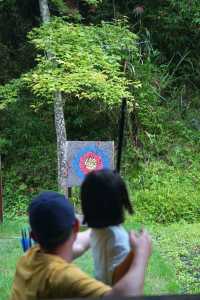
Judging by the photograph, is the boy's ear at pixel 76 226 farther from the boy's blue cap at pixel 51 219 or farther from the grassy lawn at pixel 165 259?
the grassy lawn at pixel 165 259

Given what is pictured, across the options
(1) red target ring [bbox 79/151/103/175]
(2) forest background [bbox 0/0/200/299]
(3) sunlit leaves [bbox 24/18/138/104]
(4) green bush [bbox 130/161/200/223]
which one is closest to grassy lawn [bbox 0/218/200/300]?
(2) forest background [bbox 0/0/200/299]

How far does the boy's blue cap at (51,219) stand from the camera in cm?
137

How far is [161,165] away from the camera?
10164mm

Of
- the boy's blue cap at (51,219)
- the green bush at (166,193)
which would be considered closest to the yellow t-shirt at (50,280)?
the boy's blue cap at (51,219)

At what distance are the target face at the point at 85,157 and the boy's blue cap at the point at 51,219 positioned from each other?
274 inches

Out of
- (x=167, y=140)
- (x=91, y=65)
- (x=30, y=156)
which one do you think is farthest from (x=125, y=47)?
(x=30, y=156)

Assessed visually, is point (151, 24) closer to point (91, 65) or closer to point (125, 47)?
point (125, 47)

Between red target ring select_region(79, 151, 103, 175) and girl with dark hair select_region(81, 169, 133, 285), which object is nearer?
girl with dark hair select_region(81, 169, 133, 285)

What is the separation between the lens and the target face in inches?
332

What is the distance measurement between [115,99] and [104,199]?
292 inches

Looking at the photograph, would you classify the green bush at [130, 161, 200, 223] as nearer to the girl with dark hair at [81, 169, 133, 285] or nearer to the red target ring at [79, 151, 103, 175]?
the red target ring at [79, 151, 103, 175]

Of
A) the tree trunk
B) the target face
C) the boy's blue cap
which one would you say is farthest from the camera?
the tree trunk

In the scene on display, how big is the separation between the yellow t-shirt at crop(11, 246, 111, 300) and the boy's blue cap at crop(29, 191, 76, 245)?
5 cm

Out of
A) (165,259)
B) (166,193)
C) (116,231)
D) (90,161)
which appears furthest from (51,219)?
(166,193)
